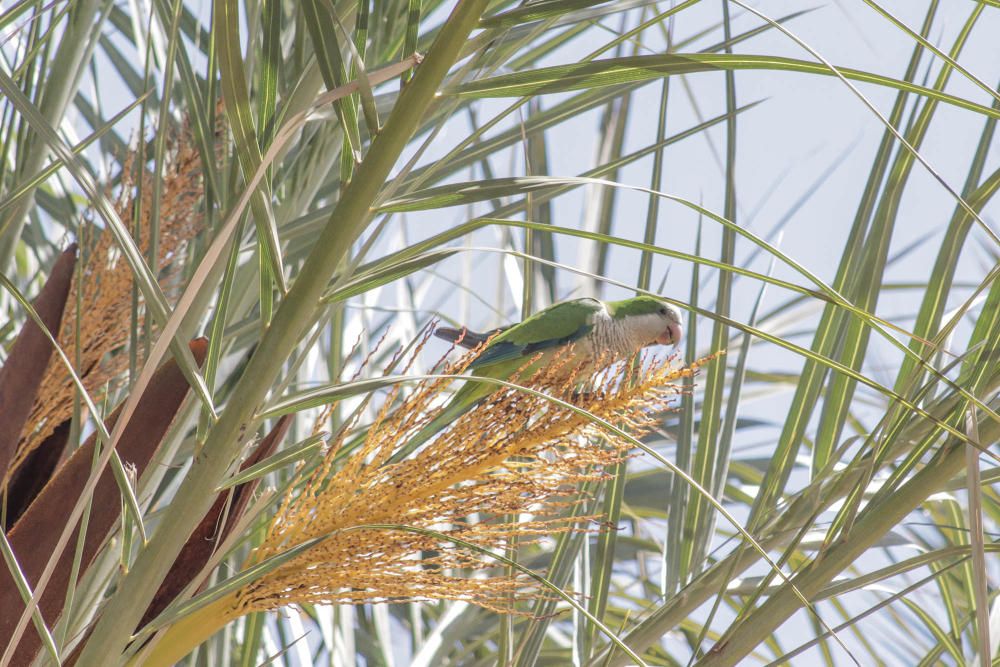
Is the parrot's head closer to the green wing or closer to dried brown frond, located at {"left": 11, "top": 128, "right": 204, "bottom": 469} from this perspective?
the green wing

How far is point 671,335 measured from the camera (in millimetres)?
1365

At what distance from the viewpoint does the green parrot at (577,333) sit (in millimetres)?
1104

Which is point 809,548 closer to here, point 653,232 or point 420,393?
point 653,232

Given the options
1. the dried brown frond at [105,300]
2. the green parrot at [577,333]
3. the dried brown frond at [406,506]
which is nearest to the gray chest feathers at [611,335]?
the green parrot at [577,333]

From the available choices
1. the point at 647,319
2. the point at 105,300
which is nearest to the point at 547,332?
the point at 647,319

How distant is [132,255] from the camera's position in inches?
17.8

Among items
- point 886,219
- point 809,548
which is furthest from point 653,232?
point 809,548

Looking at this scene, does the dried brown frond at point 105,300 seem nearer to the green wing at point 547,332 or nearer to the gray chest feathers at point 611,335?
the green wing at point 547,332

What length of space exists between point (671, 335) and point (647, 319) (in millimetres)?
52

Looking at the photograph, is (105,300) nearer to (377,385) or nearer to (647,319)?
(377,385)

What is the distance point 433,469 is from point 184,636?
16 centimetres

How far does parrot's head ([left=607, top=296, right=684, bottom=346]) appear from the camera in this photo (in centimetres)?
133

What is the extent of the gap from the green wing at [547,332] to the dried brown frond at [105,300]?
366mm

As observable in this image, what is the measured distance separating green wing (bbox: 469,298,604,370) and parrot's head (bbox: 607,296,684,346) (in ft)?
0.19
